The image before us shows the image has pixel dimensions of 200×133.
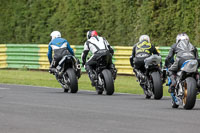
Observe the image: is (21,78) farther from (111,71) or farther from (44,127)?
(44,127)

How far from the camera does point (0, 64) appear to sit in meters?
28.1

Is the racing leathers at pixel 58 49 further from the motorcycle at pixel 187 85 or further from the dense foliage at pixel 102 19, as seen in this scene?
the dense foliage at pixel 102 19

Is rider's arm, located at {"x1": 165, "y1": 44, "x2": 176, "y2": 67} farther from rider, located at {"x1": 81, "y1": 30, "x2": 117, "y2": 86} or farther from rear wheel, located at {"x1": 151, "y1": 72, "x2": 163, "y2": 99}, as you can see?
rider, located at {"x1": 81, "y1": 30, "x2": 117, "y2": 86}

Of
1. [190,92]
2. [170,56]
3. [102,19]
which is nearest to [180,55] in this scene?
[170,56]

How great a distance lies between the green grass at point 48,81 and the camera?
18.5 m

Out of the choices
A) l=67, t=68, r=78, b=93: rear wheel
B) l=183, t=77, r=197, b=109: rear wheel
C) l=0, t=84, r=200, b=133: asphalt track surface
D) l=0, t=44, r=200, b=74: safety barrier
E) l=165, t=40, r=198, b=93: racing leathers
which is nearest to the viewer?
→ l=0, t=84, r=200, b=133: asphalt track surface

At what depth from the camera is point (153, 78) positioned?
46.7ft

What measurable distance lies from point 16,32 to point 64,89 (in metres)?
15.5

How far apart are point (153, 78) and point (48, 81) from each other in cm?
756

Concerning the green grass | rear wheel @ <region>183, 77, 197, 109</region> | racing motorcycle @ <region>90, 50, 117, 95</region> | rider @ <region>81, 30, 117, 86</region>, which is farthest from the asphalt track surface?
the green grass

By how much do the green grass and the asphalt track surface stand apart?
137 inches

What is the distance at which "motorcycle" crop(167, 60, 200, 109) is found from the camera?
11.4 meters

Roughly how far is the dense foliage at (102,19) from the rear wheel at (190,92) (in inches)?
429

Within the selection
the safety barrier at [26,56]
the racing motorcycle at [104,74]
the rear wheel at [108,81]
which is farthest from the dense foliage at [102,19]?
the rear wheel at [108,81]
